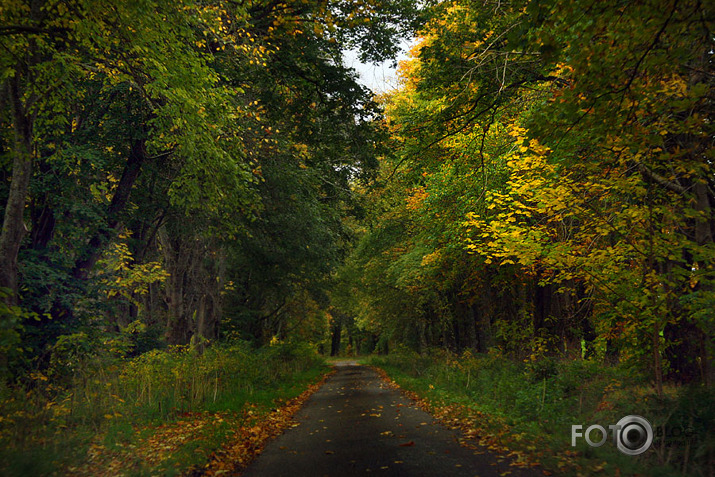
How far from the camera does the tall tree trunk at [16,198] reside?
7.48 meters

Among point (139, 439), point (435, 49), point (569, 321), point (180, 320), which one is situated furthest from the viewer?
point (180, 320)

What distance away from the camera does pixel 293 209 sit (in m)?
15.7

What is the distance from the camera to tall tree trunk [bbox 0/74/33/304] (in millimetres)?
7484

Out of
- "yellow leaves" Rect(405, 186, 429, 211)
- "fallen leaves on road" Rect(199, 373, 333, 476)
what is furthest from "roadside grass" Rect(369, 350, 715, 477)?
"yellow leaves" Rect(405, 186, 429, 211)

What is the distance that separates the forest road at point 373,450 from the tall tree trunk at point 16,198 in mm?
5630

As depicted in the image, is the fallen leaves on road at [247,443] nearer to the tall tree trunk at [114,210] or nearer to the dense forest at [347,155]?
the dense forest at [347,155]

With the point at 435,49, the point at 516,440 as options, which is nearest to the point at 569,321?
the point at 516,440

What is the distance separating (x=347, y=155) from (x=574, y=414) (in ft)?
34.9

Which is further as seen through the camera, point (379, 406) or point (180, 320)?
point (180, 320)

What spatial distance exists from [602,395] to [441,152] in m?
9.87

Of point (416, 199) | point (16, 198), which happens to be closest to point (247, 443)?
point (16, 198)

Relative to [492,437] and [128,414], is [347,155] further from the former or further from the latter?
[492,437]

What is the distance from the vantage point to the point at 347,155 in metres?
15.2

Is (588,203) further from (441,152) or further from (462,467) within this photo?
(441,152)
